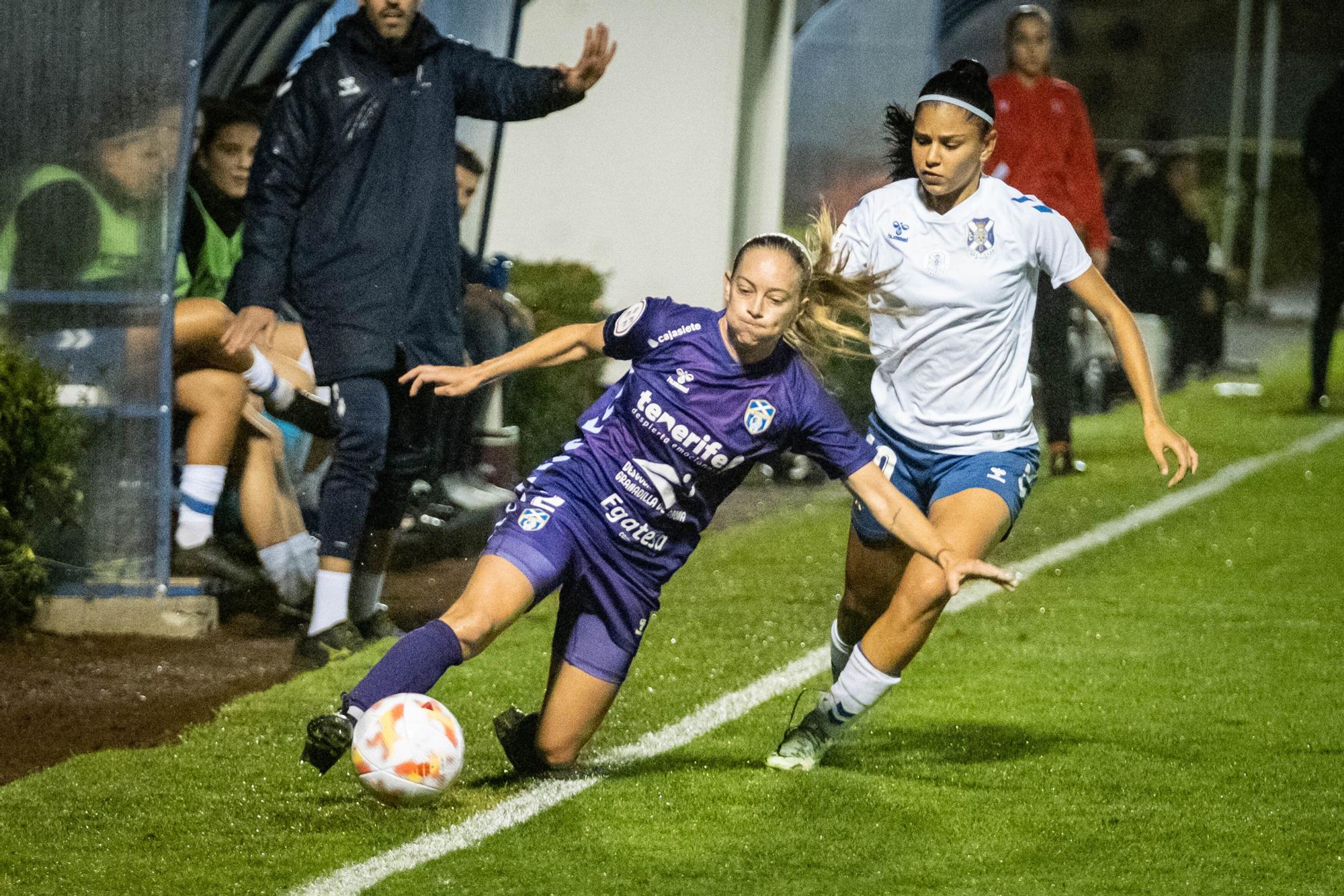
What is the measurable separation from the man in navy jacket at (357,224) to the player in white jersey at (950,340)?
1.72 meters

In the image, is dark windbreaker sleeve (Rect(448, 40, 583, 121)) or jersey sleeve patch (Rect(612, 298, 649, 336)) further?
dark windbreaker sleeve (Rect(448, 40, 583, 121))

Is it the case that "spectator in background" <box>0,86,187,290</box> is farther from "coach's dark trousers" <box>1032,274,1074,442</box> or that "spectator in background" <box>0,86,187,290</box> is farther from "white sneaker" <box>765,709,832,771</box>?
"coach's dark trousers" <box>1032,274,1074,442</box>

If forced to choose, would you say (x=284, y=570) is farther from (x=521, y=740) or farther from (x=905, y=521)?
(x=905, y=521)

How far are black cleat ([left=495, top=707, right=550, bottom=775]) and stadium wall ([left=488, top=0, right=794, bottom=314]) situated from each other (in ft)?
24.0

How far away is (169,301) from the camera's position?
22.7 ft

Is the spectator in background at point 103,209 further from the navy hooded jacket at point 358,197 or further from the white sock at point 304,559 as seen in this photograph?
the white sock at point 304,559

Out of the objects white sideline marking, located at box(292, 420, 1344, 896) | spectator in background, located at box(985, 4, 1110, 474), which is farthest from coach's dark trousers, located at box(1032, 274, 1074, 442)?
white sideline marking, located at box(292, 420, 1344, 896)

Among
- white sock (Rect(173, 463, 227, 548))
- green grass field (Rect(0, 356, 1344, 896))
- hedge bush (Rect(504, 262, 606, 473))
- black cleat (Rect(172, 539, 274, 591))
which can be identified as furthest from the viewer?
hedge bush (Rect(504, 262, 606, 473))


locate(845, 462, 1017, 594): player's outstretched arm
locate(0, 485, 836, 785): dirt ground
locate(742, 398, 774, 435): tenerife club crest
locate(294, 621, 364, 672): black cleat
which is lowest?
locate(0, 485, 836, 785): dirt ground

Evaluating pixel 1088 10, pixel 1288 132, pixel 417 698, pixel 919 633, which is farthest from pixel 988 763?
pixel 1088 10

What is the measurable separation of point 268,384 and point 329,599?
1.08 m

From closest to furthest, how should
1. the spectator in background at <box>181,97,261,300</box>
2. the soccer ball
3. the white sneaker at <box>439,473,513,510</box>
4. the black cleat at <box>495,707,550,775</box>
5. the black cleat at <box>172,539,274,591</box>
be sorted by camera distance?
the soccer ball
the black cleat at <box>495,707,550,775</box>
the black cleat at <box>172,539,274,591</box>
the spectator in background at <box>181,97,261,300</box>
the white sneaker at <box>439,473,513,510</box>

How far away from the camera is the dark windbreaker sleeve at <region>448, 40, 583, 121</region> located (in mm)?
6773

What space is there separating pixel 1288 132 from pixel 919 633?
3221cm
